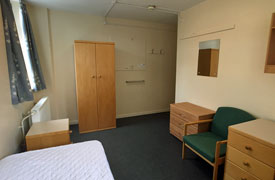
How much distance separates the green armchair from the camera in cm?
180

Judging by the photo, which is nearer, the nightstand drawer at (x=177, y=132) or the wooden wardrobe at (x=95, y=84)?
the nightstand drawer at (x=177, y=132)

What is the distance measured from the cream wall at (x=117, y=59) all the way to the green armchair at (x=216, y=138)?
229 cm

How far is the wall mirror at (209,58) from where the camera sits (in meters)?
2.50

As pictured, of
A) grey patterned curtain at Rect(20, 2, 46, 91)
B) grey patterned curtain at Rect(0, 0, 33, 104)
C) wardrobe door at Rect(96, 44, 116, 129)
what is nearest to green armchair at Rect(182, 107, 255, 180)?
wardrobe door at Rect(96, 44, 116, 129)

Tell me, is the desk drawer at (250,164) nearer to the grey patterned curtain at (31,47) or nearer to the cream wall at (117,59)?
the cream wall at (117,59)

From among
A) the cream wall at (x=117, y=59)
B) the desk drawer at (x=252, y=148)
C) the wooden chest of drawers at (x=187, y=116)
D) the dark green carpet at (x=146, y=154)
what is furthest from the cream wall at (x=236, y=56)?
the cream wall at (x=117, y=59)

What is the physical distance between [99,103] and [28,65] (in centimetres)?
150

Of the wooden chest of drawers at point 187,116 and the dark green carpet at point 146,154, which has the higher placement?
the wooden chest of drawers at point 187,116

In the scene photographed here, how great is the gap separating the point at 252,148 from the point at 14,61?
289 centimetres

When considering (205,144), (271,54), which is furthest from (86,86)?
(271,54)

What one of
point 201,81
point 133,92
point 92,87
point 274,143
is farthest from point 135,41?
point 274,143

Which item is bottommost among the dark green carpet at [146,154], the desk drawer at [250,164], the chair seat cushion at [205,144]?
the dark green carpet at [146,154]

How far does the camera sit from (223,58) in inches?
94.0

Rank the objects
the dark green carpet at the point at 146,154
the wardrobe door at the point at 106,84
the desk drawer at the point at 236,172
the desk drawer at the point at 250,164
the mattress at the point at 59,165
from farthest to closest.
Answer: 1. the wardrobe door at the point at 106,84
2. the dark green carpet at the point at 146,154
3. the desk drawer at the point at 236,172
4. the desk drawer at the point at 250,164
5. the mattress at the point at 59,165
